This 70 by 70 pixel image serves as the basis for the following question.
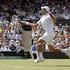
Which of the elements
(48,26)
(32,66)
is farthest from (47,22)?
(32,66)

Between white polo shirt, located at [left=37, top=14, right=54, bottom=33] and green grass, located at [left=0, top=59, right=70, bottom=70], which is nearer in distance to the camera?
green grass, located at [left=0, top=59, right=70, bottom=70]

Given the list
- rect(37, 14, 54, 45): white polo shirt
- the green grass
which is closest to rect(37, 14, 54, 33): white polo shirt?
rect(37, 14, 54, 45): white polo shirt

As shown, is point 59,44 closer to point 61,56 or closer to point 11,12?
point 61,56

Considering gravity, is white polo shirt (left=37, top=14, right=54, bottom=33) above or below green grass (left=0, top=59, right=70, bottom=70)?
above

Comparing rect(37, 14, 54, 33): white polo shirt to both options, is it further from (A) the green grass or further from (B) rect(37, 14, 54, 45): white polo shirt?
(A) the green grass

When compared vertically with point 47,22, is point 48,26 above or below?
below

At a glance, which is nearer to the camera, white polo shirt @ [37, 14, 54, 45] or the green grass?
the green grass

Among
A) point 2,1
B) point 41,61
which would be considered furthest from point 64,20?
point 41,61

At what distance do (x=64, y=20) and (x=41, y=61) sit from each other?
9.64 meters

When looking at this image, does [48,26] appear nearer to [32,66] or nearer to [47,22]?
[47,22]

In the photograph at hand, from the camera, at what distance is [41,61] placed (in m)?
12.8

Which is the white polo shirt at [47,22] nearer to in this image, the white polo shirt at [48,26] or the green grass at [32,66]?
the white polo shirt at [48,26]

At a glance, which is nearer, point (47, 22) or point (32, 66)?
point (32, 66)

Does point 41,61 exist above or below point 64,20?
below
